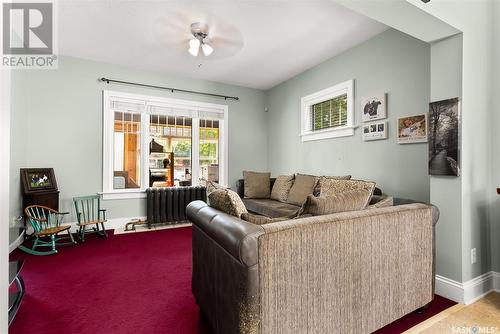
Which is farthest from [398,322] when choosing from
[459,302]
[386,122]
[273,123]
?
[273,123]

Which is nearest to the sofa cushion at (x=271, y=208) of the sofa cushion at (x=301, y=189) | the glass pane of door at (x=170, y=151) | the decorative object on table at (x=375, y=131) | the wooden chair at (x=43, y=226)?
the sofa cushion at (x=301, y=189)

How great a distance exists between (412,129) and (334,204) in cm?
184

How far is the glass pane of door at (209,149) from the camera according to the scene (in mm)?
5117

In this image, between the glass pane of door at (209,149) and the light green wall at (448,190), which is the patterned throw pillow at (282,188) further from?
the light green wall at (448,190)

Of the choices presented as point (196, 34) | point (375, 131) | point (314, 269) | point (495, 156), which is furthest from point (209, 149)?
point (495, 156)

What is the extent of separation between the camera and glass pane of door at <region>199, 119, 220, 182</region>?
512 cm

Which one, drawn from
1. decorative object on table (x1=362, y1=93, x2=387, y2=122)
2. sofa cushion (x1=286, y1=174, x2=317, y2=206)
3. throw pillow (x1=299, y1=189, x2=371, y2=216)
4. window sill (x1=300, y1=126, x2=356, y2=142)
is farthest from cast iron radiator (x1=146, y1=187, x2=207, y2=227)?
throw pillow (x1=299, y1=189, x2=371, y2=216)

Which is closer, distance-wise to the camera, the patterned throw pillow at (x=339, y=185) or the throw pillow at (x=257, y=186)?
the patterned throw pillow at (x=339, y=185)

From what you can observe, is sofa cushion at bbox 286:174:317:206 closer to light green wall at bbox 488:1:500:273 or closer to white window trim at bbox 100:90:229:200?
white window trim at bbox 100:90:229:200

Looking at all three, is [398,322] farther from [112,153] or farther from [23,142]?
[23,142]

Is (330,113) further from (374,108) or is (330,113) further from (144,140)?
(144,140)

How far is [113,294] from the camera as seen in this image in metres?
2.16

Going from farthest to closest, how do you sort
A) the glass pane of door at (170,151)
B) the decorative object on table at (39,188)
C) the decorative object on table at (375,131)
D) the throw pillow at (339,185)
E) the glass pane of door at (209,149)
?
the glass pane of door at (209,149) < the glass pane of door at (170,151) < the decorative object on table at (39,188) < the decorative object on table at (375,131) < the throw pillow at (339,185)

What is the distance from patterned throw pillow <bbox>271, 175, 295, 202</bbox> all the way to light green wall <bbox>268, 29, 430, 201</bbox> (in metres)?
0.45
